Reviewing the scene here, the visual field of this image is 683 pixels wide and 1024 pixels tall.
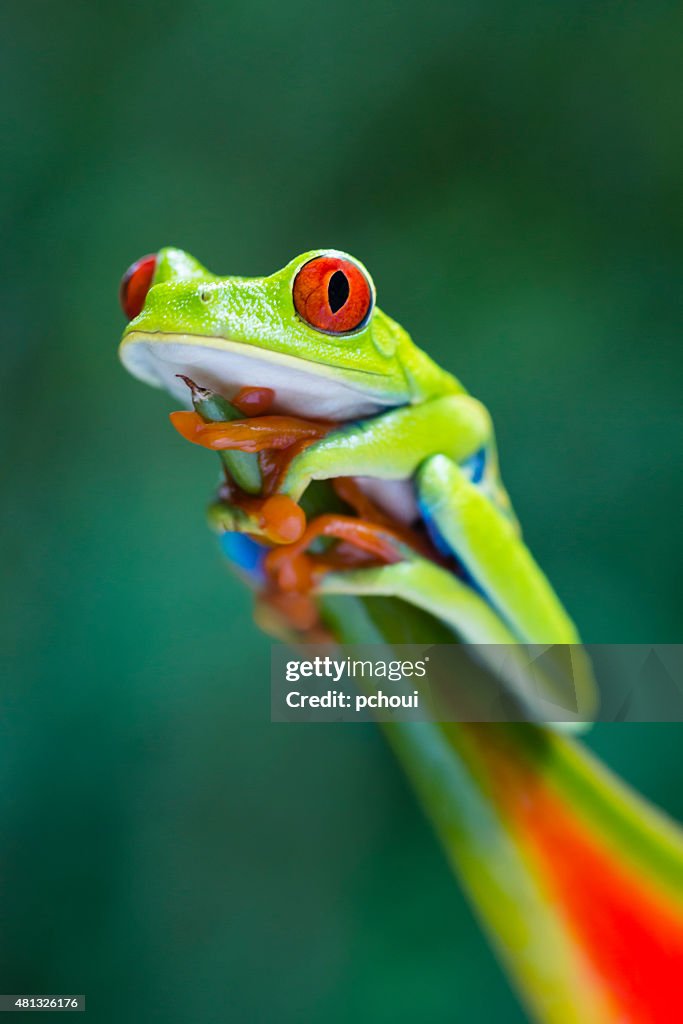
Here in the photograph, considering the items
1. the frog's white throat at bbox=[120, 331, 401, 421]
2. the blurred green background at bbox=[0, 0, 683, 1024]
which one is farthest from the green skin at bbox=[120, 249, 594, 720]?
the blurred green background at bbox=[0, 0, 683, 1024]

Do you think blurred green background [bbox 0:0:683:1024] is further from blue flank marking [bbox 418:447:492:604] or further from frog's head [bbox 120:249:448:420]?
frog's head [bbox 120:249:448:420]

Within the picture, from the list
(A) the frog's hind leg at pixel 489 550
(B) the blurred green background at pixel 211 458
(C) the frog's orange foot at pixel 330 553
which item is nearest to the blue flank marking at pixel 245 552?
(C) the frog's orange foot at pixel 330 553

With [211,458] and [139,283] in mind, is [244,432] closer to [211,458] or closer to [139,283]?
[139,283]

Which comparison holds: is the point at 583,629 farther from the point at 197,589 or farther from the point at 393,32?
the point at 393,32

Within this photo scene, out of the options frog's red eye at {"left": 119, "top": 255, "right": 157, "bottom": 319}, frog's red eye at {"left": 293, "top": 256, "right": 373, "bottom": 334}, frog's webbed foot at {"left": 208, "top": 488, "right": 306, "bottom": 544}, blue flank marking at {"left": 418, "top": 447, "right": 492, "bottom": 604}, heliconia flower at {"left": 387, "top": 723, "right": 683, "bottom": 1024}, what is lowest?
heliconia flower at {"left": 387, "top": 723, "right": 683, "bottom": 1024}

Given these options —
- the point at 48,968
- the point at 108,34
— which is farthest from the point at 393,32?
the point at 48,968

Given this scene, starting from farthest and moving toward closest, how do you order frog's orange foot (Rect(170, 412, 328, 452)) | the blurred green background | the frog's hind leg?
the blurred green background → the frog's hind leg → frog's orange foot (Rect(170, 412, 328, 452))
